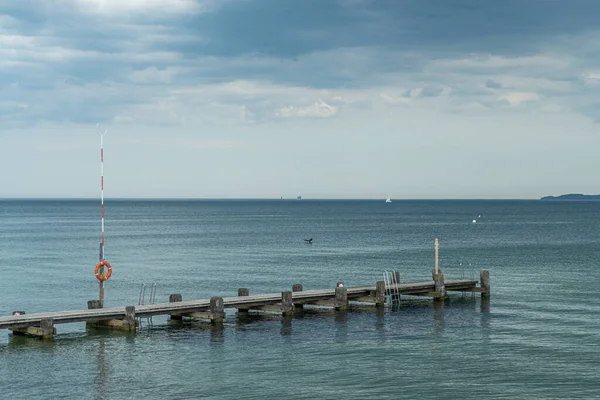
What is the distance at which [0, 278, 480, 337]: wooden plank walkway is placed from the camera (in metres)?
41.8

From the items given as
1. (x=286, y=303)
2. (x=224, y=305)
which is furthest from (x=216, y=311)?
(x=286, y=303)

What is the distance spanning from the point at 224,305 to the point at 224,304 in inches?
4.1

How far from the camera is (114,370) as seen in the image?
36344 millimetres

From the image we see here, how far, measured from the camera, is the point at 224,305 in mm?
47875

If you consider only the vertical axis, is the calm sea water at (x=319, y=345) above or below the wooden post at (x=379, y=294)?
below

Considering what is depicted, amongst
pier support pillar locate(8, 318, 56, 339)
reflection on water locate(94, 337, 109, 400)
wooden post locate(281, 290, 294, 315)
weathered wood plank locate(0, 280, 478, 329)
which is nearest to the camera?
reflection on water locate(94, 337, 109, 400)

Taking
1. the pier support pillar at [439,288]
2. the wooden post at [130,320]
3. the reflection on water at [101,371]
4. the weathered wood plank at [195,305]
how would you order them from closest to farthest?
the reflection on water at [101,371]
the weathered wood plank at [195,305]
the wooden post at [130,320]
the pier support pillar at [439,288]

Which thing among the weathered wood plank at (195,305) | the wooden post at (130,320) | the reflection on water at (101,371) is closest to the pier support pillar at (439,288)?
the weathered wood plank at (195,305)

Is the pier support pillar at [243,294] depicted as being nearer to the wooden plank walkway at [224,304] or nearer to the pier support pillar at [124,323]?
the wooden plank walkway at [224,304]

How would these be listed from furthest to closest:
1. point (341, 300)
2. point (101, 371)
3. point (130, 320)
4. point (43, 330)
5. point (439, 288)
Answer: point (439, 288)
point (341, 300)
point (130, 320)
point (43, 330)
point (101, 371)

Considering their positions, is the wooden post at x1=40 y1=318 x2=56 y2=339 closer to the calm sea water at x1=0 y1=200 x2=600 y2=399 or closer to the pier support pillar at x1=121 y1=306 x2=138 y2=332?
the calm sea water at x1=0 y1=200 x2=600 y2=399

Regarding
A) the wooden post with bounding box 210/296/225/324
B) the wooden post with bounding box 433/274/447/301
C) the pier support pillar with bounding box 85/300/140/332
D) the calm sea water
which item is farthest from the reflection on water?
the wooden post with bounding box 433/274/447/301

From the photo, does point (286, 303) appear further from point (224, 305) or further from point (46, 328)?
point (46, 328)

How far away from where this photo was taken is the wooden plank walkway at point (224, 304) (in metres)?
41.8
